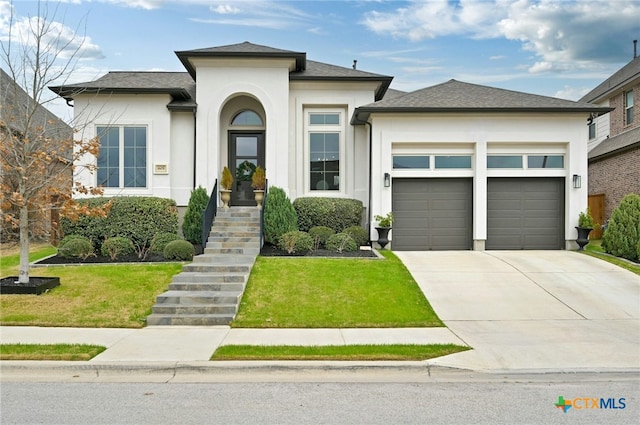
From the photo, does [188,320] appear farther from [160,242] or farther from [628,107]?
[628,107]

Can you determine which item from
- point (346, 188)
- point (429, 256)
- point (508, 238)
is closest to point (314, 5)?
point (346, 188)

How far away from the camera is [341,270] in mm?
11234

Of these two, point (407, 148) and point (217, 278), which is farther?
point (407, 148)

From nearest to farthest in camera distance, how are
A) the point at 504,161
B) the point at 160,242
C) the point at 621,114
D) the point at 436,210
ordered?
the point at 160,242 < the point at 436,210 < the point at 504,161 < the point at 621,114

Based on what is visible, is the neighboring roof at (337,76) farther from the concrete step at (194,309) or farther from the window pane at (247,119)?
the concrete step at (194,309)

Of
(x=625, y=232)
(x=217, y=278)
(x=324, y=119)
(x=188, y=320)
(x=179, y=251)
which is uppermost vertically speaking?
(x=324, y=119)

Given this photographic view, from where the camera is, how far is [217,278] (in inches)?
408

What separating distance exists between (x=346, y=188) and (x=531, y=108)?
6.24 metres

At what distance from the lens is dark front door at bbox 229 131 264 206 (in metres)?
16.2

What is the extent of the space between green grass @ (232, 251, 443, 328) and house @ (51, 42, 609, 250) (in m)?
3.63

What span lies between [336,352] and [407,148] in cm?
962

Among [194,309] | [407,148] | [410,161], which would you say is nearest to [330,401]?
[194,309]

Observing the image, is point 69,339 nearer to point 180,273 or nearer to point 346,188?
point 180,273

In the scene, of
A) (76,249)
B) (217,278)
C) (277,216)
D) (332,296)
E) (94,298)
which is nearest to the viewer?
(94,298)
